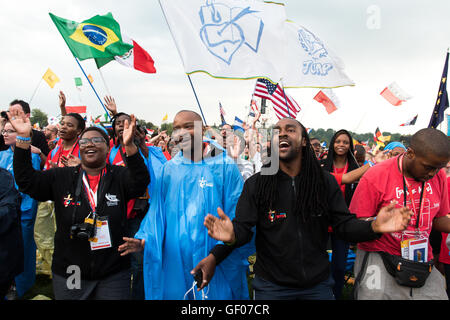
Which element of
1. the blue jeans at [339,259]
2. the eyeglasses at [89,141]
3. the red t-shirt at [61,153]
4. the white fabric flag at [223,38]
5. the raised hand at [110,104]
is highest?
the white fabric flag at [223,38]

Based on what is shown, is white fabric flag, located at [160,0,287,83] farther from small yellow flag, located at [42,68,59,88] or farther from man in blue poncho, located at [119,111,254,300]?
small yellow flag, located at [42,68,59,88]

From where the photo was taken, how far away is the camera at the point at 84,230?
7.91 ft

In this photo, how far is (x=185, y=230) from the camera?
2578mm

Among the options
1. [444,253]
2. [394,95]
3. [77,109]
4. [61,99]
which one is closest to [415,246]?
[444,253]

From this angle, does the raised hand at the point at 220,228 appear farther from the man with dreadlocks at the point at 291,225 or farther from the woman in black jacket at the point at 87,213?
the woman in black jacket at the point at 87,213

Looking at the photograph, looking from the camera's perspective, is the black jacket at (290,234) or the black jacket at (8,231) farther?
the black jacket at (8,231)

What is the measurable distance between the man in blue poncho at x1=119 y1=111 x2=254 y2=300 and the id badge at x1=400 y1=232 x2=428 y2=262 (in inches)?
48.1

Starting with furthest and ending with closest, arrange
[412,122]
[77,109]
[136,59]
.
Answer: [412,122], [77,109], [136,59]

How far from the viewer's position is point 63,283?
8.12ft

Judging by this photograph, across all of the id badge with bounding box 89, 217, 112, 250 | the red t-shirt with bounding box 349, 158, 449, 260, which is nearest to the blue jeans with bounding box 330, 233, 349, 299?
the red t-shirt with bounding box 349, 158, 449, 260

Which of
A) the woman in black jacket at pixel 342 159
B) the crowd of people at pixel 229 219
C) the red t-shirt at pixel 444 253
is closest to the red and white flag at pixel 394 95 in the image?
the woman in black jacket at pixel 342 159

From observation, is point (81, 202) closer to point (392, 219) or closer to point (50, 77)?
point (392, 219)

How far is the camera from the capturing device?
2.41 metres

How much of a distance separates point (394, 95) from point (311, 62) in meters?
6.70
